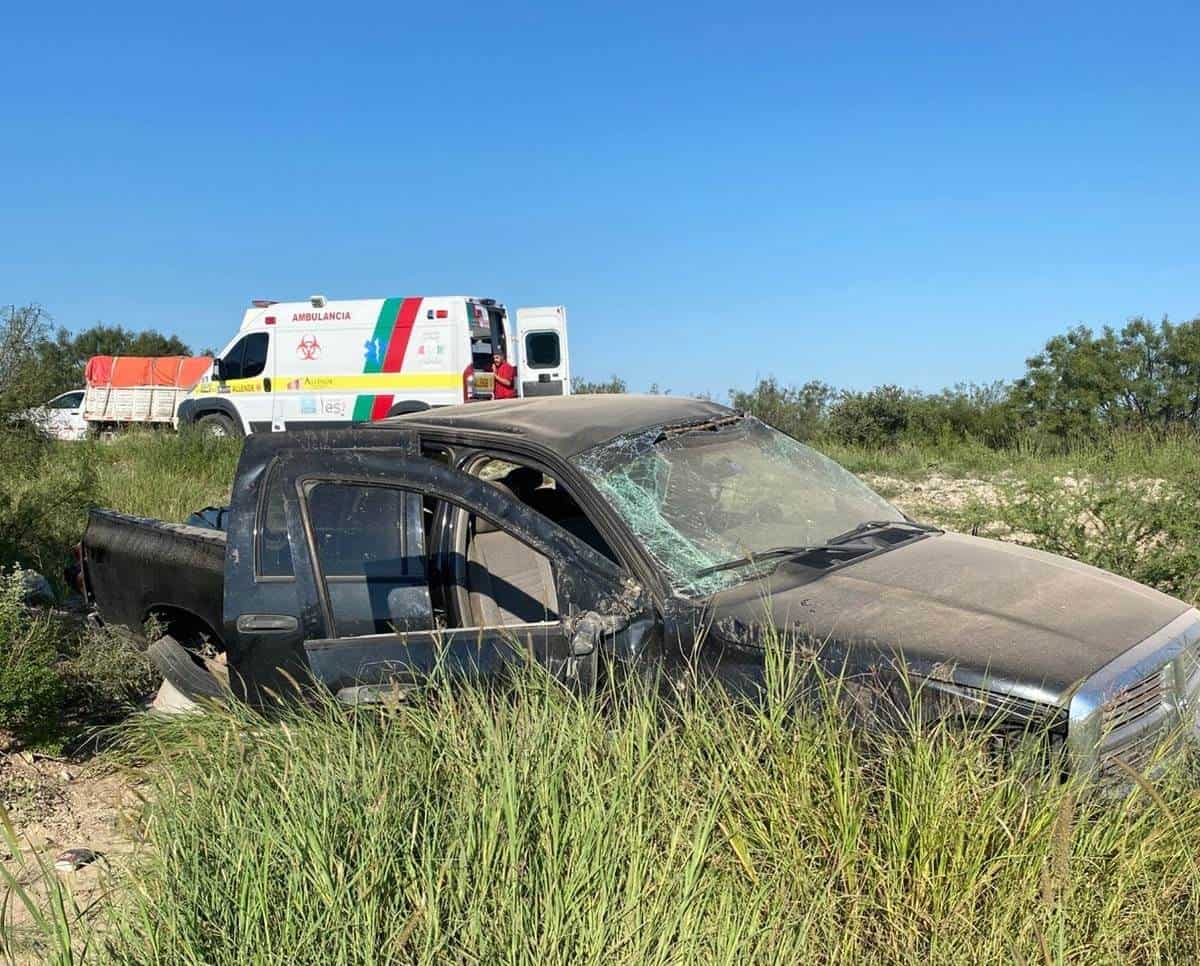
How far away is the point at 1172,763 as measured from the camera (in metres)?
2.89

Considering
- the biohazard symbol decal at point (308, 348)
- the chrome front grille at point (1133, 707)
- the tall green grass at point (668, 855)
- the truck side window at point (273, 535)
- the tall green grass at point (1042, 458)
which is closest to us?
the tall green grass at point (668, 855)

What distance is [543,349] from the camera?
71.5 feet

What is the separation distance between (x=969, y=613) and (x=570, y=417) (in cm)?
171

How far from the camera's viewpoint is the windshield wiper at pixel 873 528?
409 cm

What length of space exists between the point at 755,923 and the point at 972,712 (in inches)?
34.1

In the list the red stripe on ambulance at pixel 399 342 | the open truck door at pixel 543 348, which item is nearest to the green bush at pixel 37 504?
the red stripe on ambulance at pixel 399 342

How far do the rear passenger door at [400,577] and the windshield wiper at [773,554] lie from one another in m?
0.34

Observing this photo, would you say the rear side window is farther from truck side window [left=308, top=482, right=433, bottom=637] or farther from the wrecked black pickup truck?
truck side window [left=308, top=482, right=433, bottom=637]

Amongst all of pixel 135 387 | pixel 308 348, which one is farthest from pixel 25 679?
pixel 135 387

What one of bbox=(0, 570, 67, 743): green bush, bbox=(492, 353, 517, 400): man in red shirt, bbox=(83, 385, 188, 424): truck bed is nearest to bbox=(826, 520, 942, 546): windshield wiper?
bbox=(0, 570, 67, 743): green bush

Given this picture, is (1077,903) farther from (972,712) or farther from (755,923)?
(755,923)

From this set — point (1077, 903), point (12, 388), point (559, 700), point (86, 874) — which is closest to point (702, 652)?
point (559, 700)

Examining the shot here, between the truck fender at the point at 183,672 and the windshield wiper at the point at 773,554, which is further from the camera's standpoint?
the truck fender at the point at 183,672

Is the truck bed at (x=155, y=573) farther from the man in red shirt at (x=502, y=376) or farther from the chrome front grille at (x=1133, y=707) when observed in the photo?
the man in red shirt at (x=502, y=376)
